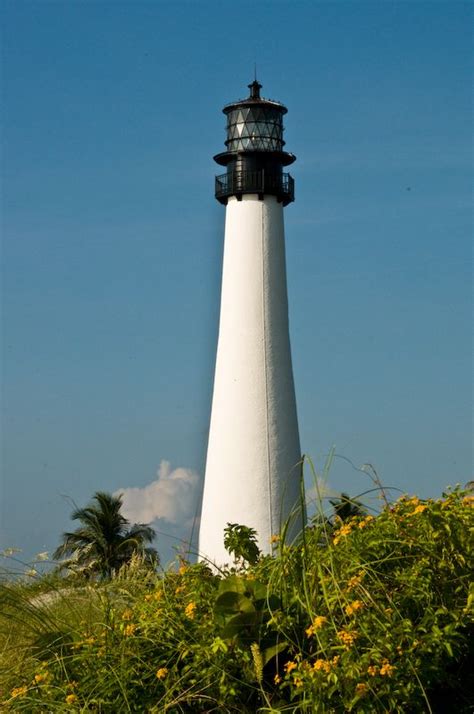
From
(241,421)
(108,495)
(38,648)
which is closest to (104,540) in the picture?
(108,495)

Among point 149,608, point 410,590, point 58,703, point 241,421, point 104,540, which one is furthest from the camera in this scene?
point 104,540

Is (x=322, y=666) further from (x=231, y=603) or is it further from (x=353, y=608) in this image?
(x=231, y=603)

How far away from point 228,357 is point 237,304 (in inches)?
49.6

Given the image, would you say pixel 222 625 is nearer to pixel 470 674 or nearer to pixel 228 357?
pixel 470 674

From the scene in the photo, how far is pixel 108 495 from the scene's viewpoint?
3681 centimetres

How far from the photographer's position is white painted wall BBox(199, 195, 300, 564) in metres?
25.1

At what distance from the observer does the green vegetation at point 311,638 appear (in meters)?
6.27

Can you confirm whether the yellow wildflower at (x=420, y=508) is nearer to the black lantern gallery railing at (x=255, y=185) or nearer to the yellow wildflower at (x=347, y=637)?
the yellow wildflower at (x=347, y=637)

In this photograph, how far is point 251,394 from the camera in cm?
2547

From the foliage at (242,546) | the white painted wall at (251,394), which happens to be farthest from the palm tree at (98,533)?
the foliage at (242,546)

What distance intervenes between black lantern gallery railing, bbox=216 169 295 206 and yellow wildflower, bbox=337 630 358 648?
21.1 m

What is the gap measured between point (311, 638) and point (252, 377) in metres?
18.6

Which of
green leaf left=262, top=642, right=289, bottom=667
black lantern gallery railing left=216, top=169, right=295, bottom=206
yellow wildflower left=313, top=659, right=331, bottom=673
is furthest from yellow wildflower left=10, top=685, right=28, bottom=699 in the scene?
black lantern gallery railing left=216, top=169, right=295, bottom=206

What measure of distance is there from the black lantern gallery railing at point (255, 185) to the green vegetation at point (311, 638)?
19648 mm
